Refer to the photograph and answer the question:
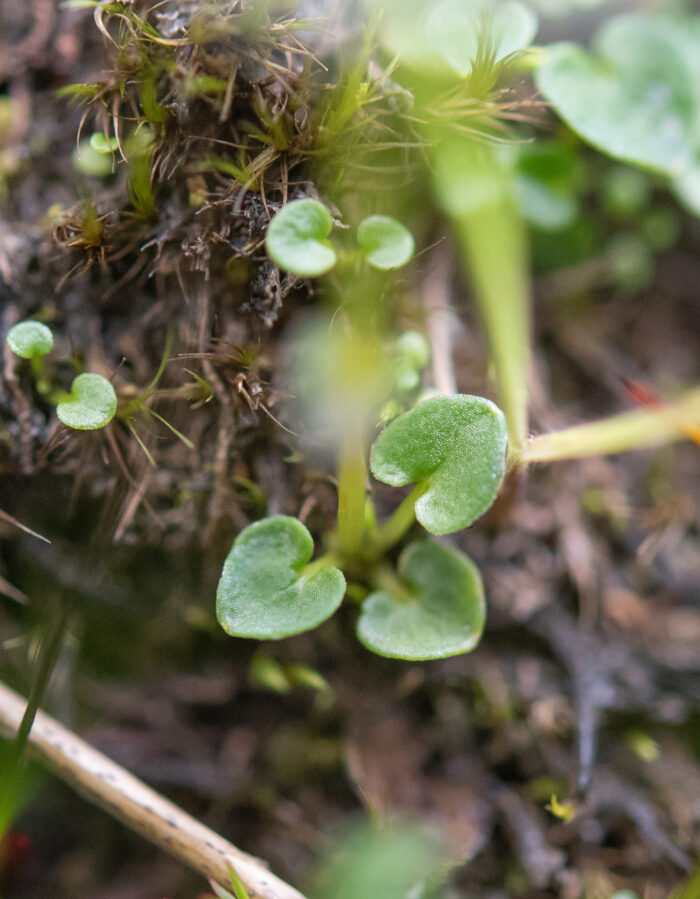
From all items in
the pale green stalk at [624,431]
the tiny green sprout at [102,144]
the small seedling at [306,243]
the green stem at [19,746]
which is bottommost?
the green stem at [19,746]

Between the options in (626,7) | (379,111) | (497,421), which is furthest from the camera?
(626,7)

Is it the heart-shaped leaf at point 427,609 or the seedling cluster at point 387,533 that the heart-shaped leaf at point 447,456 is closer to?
Result: the seedling cluster at point 387,533

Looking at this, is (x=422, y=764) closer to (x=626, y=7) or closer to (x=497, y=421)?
(x=497, y=421)

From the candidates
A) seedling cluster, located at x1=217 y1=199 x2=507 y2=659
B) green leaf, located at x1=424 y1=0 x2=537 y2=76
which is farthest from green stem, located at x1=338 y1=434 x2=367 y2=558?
green leaf, located at x1=424 y1=0 x2=537 y2=76

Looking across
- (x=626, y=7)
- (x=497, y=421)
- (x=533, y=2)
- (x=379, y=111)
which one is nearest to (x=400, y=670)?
(x=497, y=421)

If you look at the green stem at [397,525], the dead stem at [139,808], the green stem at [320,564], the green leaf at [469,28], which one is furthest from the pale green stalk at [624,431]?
the dead stem at [139,808]

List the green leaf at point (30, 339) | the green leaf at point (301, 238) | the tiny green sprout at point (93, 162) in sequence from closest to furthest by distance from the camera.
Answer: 1. the green leaf at point (301, 238)
2. the green leaf at point (30, 339)
3. the tiny green sprout at point (93, 162)
